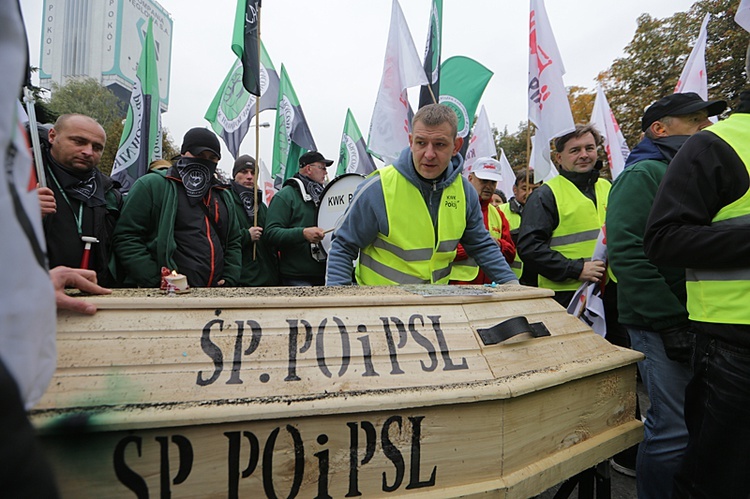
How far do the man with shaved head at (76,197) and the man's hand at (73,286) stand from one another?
4.81ft

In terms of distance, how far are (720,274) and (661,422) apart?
816mm

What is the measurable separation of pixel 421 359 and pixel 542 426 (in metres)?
0.48

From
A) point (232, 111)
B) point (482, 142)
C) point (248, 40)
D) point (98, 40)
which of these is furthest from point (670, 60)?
point (98, 40)

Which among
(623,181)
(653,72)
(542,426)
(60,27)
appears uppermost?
(60,27)

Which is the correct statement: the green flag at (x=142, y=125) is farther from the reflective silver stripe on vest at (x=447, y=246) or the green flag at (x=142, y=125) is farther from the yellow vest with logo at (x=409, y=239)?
the reflective silver stripe on vest at (x=447, y=246)

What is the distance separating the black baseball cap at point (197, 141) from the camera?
322 centimetres

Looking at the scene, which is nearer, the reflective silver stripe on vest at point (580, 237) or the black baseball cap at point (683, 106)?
the black baseball cap at point (683, 106)

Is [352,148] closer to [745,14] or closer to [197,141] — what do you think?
[197,141]

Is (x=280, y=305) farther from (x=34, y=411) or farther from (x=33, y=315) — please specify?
(x=33, y=315)

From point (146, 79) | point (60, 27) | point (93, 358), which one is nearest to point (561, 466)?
point (93, 358)

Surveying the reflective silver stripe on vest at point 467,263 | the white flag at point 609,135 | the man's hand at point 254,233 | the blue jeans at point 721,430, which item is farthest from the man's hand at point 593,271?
the man's hand at point 254,233

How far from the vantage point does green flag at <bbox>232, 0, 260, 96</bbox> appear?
4.43 meters

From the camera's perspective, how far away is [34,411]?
1.06 metres

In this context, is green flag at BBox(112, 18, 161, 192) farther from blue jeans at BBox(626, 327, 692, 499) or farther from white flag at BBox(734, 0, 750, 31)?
white flag at BBox(734, 0, 750, 31)
